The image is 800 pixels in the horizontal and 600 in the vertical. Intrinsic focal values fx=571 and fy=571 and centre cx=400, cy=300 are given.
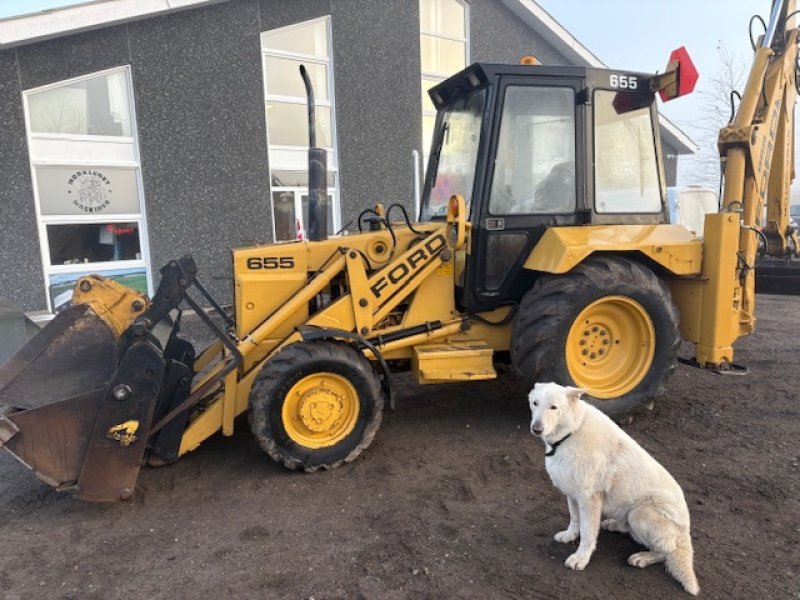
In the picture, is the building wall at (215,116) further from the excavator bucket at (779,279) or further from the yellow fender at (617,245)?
the yellow fender at (617,245)

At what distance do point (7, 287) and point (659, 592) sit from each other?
9192 millimetres

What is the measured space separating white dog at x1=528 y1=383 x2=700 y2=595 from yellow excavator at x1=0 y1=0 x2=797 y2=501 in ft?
4.61

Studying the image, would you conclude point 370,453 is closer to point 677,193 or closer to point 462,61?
point 462,61

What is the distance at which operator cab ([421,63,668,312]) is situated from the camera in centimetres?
431

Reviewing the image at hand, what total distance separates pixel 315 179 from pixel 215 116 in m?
6.62

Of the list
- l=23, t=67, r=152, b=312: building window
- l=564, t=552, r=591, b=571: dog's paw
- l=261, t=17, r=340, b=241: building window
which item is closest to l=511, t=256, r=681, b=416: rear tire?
l=564, t=552, r=591, b=571: dog's paw

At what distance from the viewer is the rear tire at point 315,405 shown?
359cm

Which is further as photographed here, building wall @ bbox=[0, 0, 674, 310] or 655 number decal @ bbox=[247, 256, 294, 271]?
building wall @ bbox=[0, 0, 674, 310]

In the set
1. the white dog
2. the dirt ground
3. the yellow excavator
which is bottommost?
the dirt ground

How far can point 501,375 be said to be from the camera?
5.70 metres

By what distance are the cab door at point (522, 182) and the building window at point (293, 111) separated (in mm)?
6405

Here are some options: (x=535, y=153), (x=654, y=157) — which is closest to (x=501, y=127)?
(x=535, y=153)

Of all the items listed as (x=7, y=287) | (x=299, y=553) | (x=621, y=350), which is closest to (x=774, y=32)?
(x=621, y=350)

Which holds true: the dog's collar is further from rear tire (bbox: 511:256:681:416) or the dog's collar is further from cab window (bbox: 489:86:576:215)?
cab window (bbox: 489:86:576:215)
